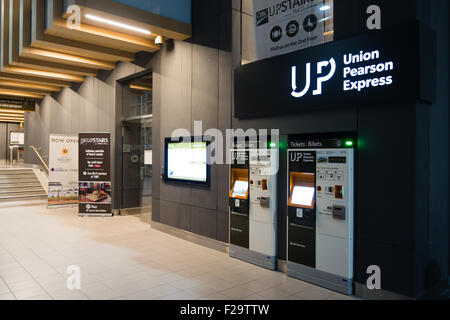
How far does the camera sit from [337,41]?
3555 mm

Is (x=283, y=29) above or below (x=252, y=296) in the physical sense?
above

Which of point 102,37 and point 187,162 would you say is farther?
point 102,37

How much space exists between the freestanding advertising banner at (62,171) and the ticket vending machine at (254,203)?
5757 millimetres

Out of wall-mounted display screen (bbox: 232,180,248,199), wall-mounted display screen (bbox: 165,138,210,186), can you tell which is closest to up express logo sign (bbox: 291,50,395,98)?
wall-mounted display screen (bbox: 232,180,248,199)

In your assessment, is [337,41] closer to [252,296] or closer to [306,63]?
[306,63]

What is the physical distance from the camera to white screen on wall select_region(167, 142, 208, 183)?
5.42 m

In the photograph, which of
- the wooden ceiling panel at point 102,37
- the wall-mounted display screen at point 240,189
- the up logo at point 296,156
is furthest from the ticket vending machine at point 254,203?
the wooden ceiling panel at point 102,37

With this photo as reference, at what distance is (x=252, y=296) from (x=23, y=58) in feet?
23.5

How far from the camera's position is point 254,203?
4.44 m

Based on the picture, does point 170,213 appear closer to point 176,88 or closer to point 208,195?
point 208,195

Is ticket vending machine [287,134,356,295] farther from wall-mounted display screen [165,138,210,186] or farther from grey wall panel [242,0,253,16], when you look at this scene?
grey wall panel [242,0,253,16]

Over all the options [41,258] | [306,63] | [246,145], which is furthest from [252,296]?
[41,258]

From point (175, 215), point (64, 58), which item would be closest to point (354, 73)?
point (175, 215)

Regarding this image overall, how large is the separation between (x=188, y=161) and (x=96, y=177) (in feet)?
10.4
